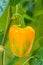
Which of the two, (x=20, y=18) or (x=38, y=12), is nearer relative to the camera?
(x=20, y=18)

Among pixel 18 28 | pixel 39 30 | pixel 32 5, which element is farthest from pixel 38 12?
pixel 18 28

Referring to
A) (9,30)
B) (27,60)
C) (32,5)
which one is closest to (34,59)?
(27,60)

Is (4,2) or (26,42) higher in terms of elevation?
(4,2)

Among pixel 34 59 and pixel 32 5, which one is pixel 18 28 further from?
pixel 32 5

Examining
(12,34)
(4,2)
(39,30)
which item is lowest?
(39,30)

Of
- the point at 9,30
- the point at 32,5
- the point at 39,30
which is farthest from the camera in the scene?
the point at 32,5

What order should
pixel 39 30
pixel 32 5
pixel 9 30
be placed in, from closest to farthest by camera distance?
pixel 9 30, pixel 39 30, pixel 32 5
